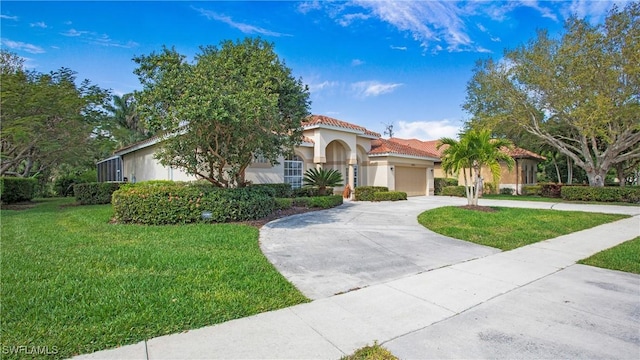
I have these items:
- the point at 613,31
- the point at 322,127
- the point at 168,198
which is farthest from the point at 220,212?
the point at 613,31

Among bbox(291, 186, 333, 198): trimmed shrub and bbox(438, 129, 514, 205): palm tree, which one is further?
bbox(291, 186, 333, 198): trimmed shrub

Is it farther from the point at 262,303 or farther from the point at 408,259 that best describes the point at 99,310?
the point at 408,259

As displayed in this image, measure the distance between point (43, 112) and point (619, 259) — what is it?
22.0 metres

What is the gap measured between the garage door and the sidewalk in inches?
723

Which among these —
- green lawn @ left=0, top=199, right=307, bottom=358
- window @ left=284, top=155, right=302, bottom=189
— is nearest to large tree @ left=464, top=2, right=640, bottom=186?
window @ left=284, top=155, right=302, bottom=189

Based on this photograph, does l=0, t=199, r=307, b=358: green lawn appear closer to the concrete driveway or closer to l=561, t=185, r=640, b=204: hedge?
the concrete driveway

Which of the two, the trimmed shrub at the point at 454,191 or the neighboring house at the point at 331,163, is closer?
the neighboring house at the point at 331,163

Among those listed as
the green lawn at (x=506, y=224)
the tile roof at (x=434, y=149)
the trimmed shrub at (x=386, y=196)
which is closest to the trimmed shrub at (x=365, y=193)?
the trimmed shrub at (x=386, y=196)

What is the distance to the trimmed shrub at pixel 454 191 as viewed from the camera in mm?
24938

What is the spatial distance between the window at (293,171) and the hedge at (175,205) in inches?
332

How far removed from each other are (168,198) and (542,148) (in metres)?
33.3

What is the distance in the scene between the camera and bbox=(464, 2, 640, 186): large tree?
56.2 feet

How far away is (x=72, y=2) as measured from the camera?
8.89 meters

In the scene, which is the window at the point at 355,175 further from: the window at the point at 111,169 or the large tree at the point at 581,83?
the window at the point at 111,169
